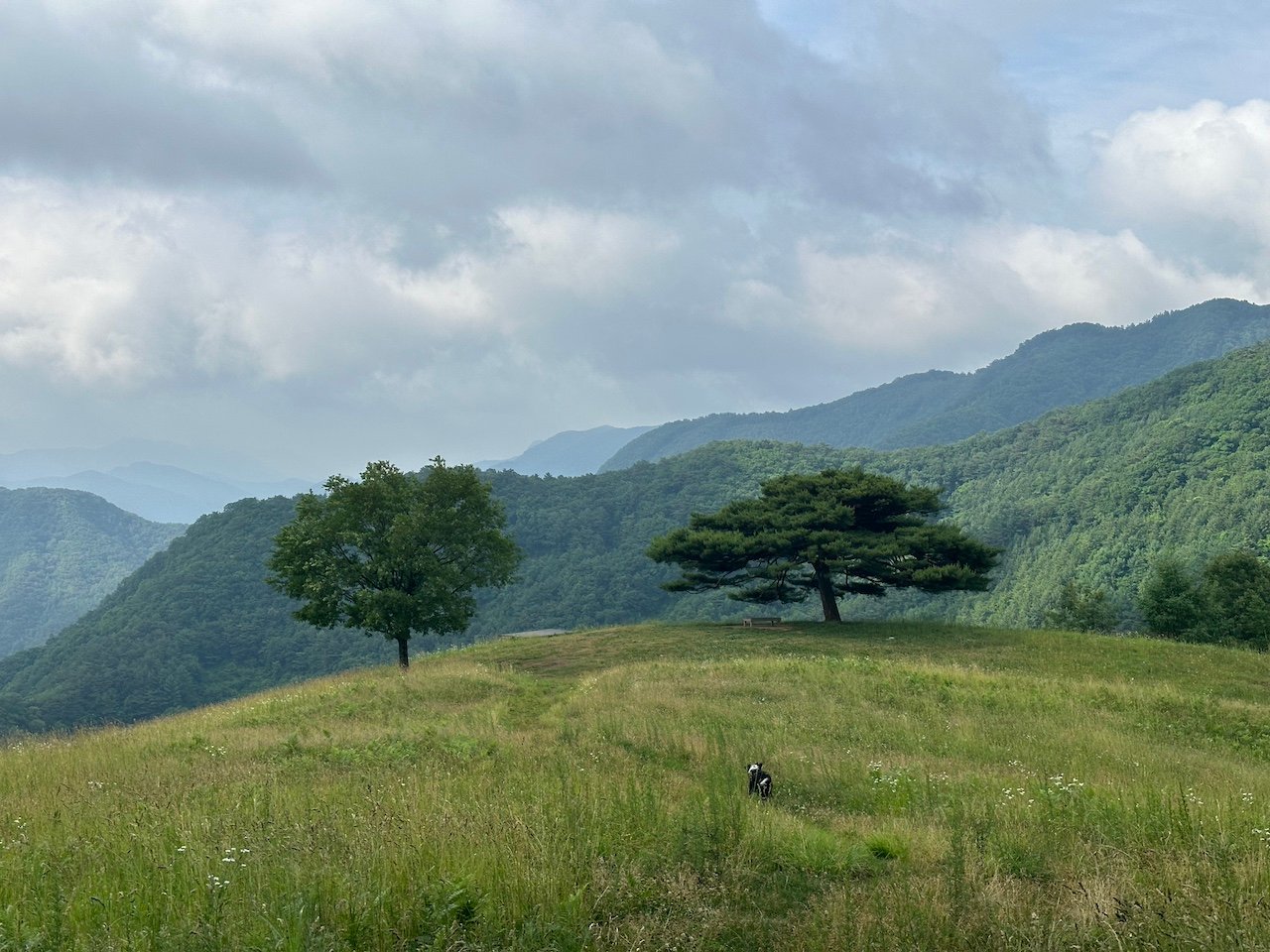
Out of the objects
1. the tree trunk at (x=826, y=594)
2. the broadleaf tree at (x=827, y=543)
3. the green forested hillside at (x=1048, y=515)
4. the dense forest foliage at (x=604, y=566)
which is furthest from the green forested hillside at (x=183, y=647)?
the tree trunk at (x=826, y=594)

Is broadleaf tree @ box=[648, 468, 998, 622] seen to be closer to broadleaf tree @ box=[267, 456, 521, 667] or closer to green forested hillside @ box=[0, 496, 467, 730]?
broadleaf tree @ box=[267, 456, 521, 667]

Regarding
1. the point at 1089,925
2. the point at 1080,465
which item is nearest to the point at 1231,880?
the point at 1089,925

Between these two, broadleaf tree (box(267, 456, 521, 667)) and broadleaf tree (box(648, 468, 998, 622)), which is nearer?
broadleaf tree (box(267, 456, 521, 667))

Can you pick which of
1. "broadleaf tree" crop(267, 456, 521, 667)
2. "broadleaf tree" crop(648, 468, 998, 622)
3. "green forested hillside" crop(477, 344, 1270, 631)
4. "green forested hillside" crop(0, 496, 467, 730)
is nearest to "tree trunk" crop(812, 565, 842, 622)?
"broadleaf tree" crop(648, 468, 998, 622)

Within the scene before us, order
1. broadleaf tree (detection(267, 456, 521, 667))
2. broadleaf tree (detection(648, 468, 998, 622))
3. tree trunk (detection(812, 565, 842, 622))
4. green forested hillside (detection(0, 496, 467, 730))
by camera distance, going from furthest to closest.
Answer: green forested hillside (detection(0, 496, 467, 730)) < tree trunk (detection(812, 565, 842, 622)) < broadleaf tree (detection(648, 468, 998, 622)) < broadleaf tree (detection(267, 456, 521, 667))

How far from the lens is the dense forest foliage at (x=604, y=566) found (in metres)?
112

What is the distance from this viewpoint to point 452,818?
694cm

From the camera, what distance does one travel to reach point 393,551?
1247 inches

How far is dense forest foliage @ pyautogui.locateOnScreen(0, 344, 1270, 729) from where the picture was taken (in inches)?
4407

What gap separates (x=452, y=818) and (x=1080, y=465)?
20227 centimetres

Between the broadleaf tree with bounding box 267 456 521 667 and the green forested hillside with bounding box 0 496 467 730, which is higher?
the broadleaf tree with bounding box 267 456 521 667

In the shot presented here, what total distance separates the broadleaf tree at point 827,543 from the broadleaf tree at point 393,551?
32.0 feet

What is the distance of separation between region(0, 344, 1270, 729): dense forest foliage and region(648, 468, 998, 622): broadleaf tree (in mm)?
55237

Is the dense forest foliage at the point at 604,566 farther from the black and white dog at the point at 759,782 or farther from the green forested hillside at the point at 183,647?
the black and white dog at the point at 759,782
